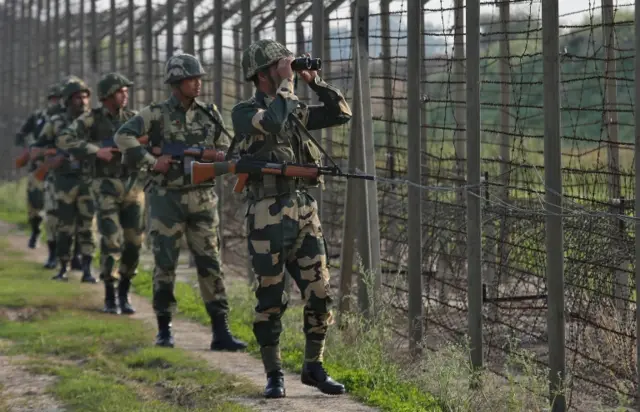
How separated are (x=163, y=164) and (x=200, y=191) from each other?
1.11 feet

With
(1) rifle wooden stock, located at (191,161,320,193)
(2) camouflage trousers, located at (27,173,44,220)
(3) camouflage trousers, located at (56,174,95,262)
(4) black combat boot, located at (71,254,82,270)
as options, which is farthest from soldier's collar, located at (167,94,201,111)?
(2) camouflage trousers, located at (27,173,44,220)

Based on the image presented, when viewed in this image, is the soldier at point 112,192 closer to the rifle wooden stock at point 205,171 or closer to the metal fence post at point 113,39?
the rifle wooden stock at point 205,171

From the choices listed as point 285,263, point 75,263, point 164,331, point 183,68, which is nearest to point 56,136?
point 75,263

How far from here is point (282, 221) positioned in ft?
24.8

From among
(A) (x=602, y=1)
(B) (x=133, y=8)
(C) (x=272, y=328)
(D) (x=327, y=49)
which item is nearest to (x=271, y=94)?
(C) (x=272, y=328)

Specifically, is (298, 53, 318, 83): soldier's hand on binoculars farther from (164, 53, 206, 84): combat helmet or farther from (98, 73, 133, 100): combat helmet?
(98, 73, 133, 100): combat helmet

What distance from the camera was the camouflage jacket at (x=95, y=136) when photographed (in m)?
11.7

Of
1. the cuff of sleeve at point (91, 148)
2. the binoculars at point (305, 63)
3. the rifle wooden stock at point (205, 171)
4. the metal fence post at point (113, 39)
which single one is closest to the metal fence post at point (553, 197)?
the binoculars at point (305, 63)

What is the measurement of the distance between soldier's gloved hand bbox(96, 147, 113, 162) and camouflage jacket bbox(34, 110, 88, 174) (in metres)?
2.04

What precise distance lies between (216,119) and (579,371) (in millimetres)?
3252

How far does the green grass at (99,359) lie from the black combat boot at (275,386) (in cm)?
14

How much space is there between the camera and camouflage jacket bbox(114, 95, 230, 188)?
9.51 m

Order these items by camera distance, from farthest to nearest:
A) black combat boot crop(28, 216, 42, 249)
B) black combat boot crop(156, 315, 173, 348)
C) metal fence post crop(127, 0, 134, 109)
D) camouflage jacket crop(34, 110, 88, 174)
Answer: black combat boot crop(28, 216, 42, 249), metal fence post crop(127, 0, 134, 109), camouflage jacket crop(34, 110, 88, 174), black combat boot crop(156, 315, 173, 348)

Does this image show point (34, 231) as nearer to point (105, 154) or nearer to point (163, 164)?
point (105, 154)
